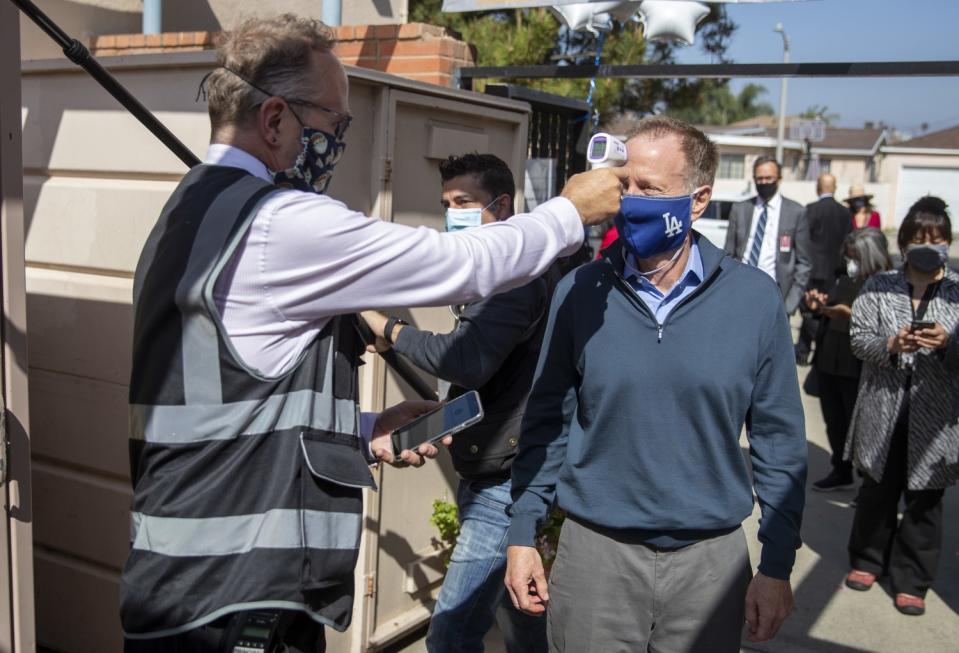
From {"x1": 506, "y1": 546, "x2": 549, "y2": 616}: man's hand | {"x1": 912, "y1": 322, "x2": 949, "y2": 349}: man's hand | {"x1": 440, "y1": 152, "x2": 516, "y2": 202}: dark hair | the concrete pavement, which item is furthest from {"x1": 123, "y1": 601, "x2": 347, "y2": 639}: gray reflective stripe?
{"x1": 912, "y1": 322, "x2": 949, "y2": 349}: man's hand

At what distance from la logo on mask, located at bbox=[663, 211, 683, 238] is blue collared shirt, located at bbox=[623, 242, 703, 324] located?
0.13m

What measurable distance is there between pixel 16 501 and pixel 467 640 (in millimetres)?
1560

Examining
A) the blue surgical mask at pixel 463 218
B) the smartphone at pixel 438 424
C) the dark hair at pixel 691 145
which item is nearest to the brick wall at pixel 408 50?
the blue surgical mask at pixel 463 218

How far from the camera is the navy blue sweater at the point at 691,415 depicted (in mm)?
2447

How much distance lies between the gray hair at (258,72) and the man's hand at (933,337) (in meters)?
3.74

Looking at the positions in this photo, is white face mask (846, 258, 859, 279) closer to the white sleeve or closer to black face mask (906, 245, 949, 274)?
black face mask (906, 245, 949, 274)

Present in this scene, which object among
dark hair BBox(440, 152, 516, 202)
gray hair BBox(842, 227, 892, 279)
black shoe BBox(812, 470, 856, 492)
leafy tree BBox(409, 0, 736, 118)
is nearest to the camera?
dark hair BBox(440, 152, 516, 202)

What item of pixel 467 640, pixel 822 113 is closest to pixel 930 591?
pixel 467 640

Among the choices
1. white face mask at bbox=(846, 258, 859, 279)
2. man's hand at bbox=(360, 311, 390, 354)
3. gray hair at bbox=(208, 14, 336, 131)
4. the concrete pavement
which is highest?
gray hair at bbox=(208, 14, 336, 131)

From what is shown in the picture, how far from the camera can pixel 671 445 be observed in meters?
2.46

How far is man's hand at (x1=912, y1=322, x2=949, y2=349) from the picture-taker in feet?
15.3

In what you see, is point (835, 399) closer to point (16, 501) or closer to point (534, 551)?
point (534, 551)

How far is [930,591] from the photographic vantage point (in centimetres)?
523

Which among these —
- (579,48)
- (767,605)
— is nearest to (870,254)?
(767,605)
